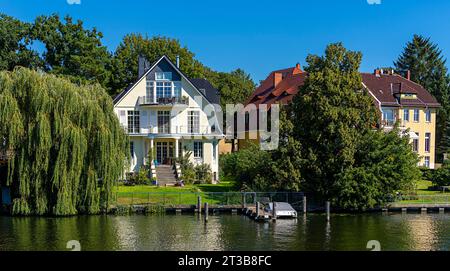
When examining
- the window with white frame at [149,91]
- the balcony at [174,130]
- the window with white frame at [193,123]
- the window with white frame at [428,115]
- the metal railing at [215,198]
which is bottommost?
the metal railing at [215,198]

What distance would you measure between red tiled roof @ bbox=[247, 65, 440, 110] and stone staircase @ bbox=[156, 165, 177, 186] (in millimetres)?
15988

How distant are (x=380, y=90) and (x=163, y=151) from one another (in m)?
25.0

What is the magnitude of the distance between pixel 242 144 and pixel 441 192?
2858cm

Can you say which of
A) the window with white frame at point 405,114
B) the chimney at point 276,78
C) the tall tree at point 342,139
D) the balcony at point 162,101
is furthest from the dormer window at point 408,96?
the balcony at point 162,101

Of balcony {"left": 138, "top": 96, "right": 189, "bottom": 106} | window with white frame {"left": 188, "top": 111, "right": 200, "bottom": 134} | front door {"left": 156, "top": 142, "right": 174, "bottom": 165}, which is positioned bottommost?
front door {"left": 156, "top": 142, "right": 174, "bottom": 165}

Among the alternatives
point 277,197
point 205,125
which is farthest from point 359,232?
point 205,125

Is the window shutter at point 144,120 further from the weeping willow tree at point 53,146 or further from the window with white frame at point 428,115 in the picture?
the window with white frame at point 428,115

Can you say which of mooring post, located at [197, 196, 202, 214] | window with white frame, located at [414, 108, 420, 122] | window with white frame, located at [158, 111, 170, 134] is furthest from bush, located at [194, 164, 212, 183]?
window with white frame, located at [414, 108, 420, 122]

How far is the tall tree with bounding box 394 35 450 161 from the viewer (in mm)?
79294

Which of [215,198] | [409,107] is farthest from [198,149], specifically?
[409,107]

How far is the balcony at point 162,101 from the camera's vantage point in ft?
178

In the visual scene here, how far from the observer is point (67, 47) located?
6384 cm

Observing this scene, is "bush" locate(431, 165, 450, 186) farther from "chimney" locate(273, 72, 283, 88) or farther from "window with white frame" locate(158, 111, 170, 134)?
"chimney" locate(273, 72, 283, 88)
